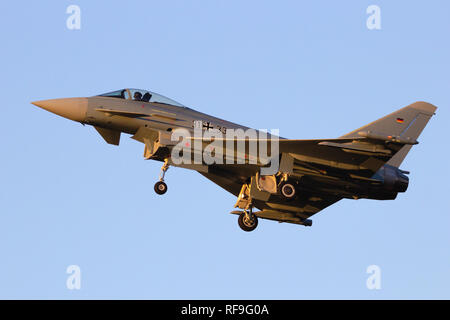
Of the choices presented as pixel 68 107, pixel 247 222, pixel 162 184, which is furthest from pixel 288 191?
pixel 68 107

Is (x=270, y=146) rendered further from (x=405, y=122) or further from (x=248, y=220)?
(x=405, y=122)

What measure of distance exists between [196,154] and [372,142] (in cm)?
612

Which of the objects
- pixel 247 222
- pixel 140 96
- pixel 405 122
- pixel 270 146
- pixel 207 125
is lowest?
pixel 247 222

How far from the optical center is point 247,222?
3011 centimetres

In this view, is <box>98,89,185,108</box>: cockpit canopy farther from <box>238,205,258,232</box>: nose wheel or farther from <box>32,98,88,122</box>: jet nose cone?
<box>238,205,258,232</box>: nose wheel

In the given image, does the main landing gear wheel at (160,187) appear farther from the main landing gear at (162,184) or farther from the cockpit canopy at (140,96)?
the cockpit canopy at (140,96)

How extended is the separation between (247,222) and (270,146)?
4317mm

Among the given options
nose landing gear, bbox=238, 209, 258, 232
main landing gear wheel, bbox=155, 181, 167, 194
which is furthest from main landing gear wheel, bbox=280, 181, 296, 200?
main landing gear wheel, bbox=155, 181, 167, 194

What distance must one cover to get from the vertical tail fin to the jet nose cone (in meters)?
9.17

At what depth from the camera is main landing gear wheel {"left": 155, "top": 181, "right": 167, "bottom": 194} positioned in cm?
2700

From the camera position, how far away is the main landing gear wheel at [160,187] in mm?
27000

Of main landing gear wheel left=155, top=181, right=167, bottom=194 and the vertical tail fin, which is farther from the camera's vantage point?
main landing gear wheel left=155, top=181, right=167, bottom=194

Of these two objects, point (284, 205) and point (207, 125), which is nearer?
point (207, 125)

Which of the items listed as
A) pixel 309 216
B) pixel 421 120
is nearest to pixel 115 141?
pixel 309 216
